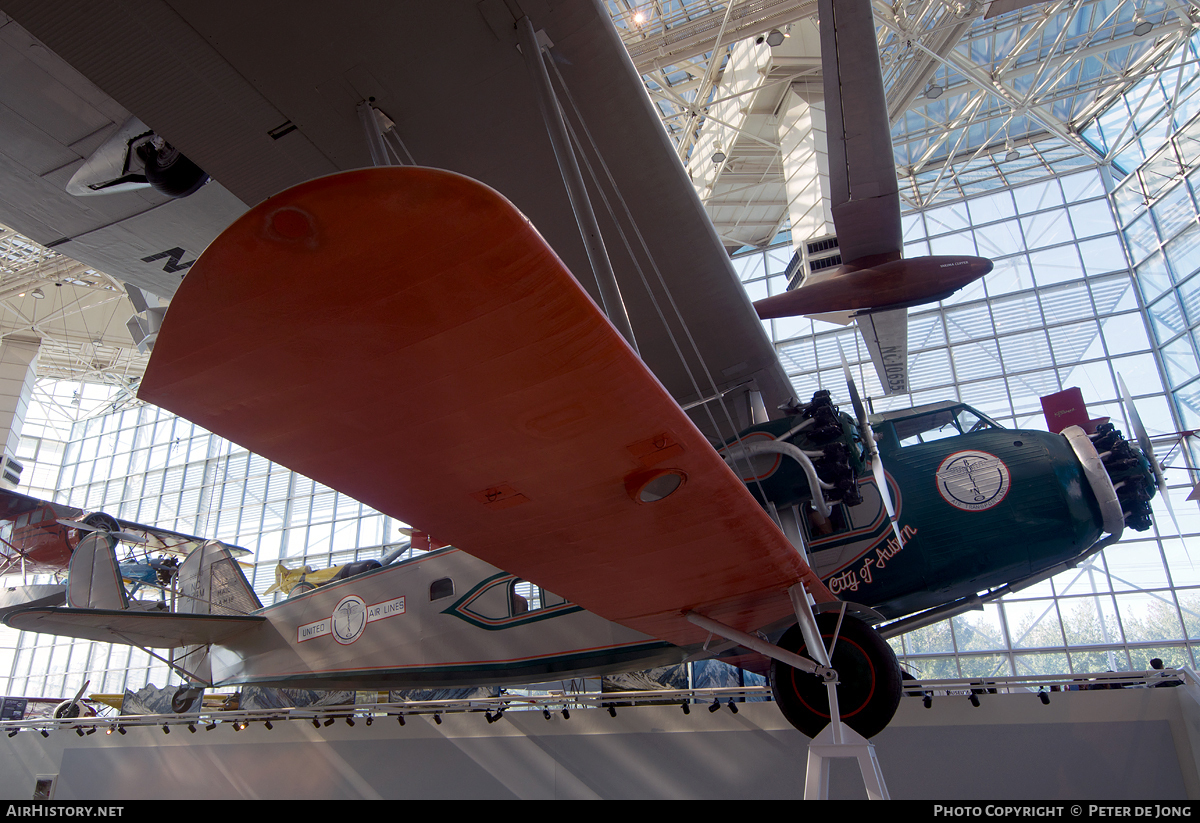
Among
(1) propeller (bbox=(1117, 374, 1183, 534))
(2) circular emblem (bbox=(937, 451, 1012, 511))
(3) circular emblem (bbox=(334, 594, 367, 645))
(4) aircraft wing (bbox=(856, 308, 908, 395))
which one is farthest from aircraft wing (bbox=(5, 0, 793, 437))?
(3) circular emblem (bbox=(334, 594, 367, 645))

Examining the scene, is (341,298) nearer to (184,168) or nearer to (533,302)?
(533,302)

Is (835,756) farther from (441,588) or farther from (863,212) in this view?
(863,212)

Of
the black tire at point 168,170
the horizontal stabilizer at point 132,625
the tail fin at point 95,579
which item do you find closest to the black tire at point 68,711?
the tail fin at point 95,579

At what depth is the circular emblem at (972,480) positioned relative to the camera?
5250 millimetres

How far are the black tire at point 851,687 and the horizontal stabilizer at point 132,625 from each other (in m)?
6.29

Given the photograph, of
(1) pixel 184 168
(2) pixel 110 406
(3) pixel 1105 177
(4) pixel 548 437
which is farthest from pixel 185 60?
(2) pixel 110 406

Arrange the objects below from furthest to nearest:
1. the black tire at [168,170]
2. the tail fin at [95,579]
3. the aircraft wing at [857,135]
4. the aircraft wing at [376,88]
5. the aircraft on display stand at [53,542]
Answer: the aircraft on display stand at [53,542] < the tail fin at [95,579] < the aircraft wing at [857,135] < the black tire at [168,170] < the aircraft wing at [376,88]

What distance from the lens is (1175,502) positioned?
51.4ft

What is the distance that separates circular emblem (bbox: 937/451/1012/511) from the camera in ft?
17.2

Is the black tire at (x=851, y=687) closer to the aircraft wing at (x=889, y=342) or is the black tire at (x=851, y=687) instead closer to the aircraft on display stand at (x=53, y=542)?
the aircraft wing at (x=889, y=342)

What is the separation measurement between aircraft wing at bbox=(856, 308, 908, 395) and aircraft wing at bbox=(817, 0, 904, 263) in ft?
3.52

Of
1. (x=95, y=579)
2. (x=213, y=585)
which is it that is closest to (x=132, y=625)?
(x=213, y=585)

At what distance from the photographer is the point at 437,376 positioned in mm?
2141
